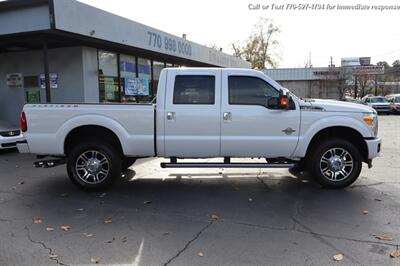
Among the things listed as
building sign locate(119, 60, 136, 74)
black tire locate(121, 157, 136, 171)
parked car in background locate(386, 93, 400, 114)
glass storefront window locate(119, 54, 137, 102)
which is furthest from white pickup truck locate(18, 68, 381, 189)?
parked car in background locate(386, 93, 400, 114)

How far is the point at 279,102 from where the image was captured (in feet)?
19.0

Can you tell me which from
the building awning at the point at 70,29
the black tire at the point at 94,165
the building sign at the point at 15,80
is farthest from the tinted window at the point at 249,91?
the building sign at the point at 15,80

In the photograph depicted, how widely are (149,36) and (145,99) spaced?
3211 millimetres

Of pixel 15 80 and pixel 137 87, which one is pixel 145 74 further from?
pixel 15 80

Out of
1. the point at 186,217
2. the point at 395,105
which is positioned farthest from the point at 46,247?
the point at 395,105

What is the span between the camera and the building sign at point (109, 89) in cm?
1313

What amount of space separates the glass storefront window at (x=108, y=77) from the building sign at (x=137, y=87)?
2.04 ft

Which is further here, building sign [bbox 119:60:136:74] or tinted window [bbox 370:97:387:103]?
tinted window [bbox 370:97:387:103]

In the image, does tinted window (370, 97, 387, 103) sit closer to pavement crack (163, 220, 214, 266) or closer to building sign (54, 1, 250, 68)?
building sign (54, 1, 250, 68)

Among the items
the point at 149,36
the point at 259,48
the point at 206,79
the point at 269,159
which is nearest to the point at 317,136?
the point at 269,159

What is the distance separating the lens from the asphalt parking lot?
12.2 feet

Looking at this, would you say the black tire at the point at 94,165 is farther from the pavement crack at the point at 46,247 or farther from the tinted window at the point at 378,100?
the tinted window at the point at 378,100

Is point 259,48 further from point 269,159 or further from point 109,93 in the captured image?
point 269,159

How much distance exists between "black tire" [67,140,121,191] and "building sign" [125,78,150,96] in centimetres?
829
